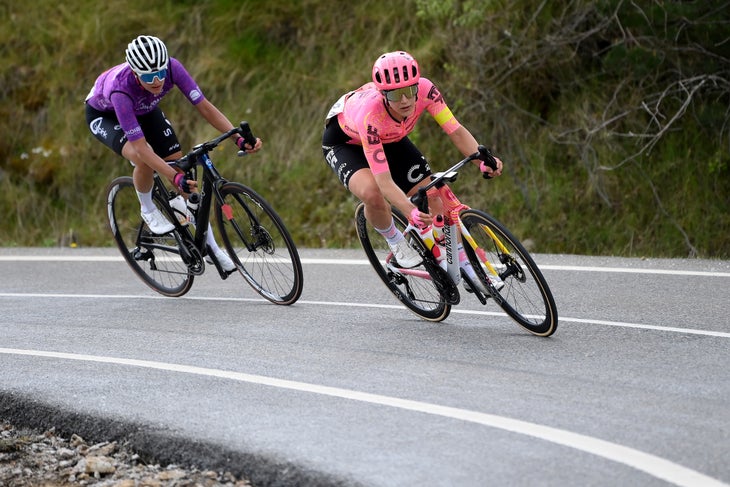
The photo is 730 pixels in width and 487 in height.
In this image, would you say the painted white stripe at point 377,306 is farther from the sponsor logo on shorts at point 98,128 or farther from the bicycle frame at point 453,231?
the sponsor logo on shorts at point 98,128

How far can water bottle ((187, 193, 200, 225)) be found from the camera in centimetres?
845

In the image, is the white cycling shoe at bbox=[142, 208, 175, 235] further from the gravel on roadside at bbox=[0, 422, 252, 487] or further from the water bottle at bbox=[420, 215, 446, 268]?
the gravel on roadside at bbox=[0, 422, 252, 487]

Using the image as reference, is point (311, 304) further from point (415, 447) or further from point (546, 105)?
point (546, 105)

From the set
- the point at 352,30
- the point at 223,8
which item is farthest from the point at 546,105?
the point at 223,8

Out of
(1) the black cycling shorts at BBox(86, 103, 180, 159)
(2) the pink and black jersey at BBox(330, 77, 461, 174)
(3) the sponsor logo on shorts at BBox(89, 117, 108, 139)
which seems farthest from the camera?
(3) the sponsor logo on shorts at BBox(89, 117, 108, 139)

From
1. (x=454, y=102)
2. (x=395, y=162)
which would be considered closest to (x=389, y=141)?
(x=395, y=162)

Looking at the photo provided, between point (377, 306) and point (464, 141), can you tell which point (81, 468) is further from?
point (377, 306)

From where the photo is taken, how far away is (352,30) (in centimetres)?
1534

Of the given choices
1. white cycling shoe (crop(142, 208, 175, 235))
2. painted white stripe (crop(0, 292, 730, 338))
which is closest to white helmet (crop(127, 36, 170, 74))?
white cycling shoe (crop(142, 208, 175, 235))

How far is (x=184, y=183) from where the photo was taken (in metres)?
7.84

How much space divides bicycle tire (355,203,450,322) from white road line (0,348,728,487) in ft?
5.41

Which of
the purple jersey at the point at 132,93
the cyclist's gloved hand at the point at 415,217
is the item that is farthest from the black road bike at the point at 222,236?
the cyclist's gloved hand at the point at 415,217

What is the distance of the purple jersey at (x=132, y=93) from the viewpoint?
317 inches

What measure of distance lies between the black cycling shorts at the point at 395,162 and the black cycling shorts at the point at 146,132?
1931mm
